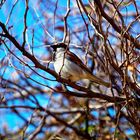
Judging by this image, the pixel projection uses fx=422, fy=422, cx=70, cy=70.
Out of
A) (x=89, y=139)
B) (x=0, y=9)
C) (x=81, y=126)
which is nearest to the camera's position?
(x=0, y=9)

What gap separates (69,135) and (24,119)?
0.55m

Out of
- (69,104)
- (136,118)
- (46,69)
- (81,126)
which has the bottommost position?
(136,118)

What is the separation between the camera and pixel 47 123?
5.39 metres

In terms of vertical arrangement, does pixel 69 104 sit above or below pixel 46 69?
Answer: above

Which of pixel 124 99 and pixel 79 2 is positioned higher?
pixel 79 2

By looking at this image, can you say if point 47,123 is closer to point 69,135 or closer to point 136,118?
point 69,135

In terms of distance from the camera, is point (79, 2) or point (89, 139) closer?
point (79, 2)

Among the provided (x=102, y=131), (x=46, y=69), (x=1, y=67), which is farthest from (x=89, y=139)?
(x=46, y=69)

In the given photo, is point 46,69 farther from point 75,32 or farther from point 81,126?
point 81,126

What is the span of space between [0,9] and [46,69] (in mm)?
436

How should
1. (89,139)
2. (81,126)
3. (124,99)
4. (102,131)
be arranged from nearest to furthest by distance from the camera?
(124,99) → (89,139) → (102,131) → (81,126)

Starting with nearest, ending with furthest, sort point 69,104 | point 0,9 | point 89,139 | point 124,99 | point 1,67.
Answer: point 0,9, point 124,99, point 1,67, point 89,139, point 69,104

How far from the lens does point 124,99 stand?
2.63 metres

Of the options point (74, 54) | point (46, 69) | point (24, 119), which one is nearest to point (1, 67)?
point (74, 54)
